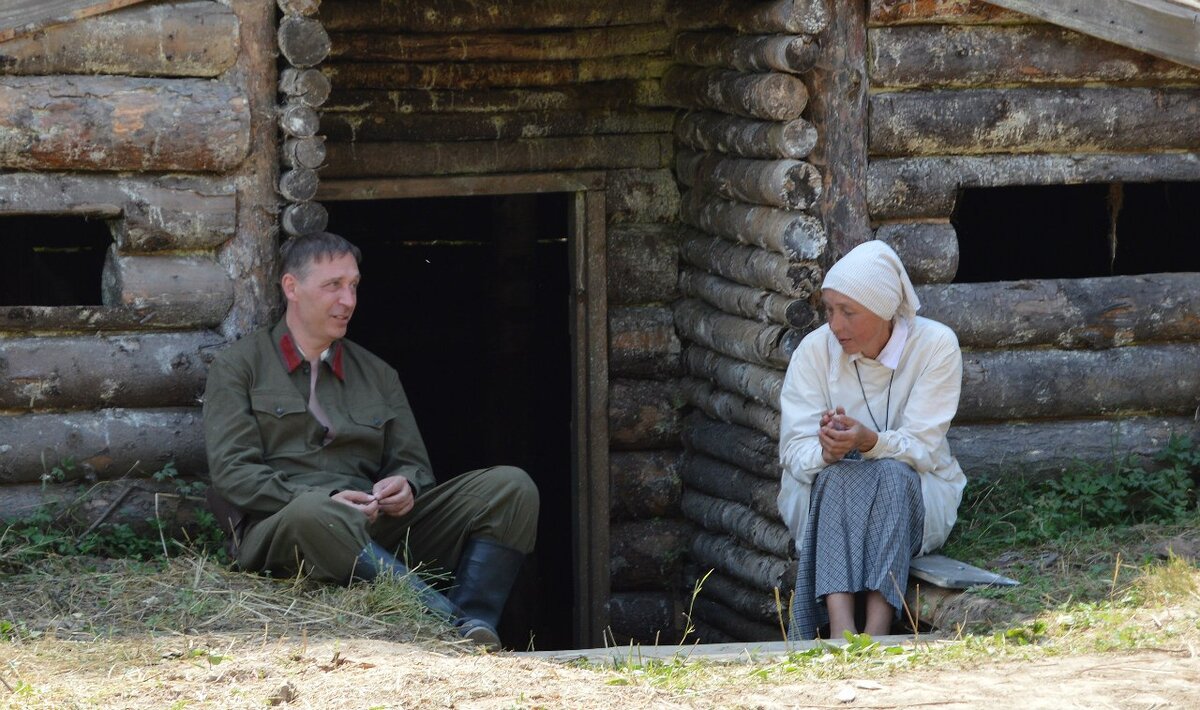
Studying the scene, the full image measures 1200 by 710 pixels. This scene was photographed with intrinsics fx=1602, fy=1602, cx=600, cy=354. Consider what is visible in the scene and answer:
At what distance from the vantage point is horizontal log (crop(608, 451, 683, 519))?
898 centimetres

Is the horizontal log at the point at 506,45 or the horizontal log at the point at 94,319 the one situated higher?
the horizontal log at the point at 506,45

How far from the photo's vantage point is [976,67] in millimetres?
7250

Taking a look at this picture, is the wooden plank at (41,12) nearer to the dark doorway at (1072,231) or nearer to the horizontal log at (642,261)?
the horizontal log at (642,261)

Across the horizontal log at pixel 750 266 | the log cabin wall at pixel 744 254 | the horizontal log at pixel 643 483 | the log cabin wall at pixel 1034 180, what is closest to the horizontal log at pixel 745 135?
the log cabin wall at pixel 744 254

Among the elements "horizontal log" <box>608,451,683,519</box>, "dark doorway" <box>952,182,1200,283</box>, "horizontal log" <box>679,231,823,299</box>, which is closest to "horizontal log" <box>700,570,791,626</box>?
"horizontal log" <box>608,451,683,519</box>

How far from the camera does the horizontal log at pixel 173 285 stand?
6.45m

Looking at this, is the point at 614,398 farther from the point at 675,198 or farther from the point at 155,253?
the point at 155,253

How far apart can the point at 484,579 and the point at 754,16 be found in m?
2.90

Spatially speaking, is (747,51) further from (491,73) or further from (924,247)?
(491,73)

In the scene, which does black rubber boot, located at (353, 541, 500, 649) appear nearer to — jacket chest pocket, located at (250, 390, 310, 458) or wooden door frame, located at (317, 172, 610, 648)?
jacket chest pocket, located at (250, 390, 310, 458)

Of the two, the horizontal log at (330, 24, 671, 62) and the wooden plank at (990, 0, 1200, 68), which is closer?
the wooden plank at (990, 0, 1200, 68)

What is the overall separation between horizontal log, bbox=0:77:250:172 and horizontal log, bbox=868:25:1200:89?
2.84 metres

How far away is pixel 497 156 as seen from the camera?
8.63 meters

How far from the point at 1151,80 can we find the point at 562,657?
4.09m
